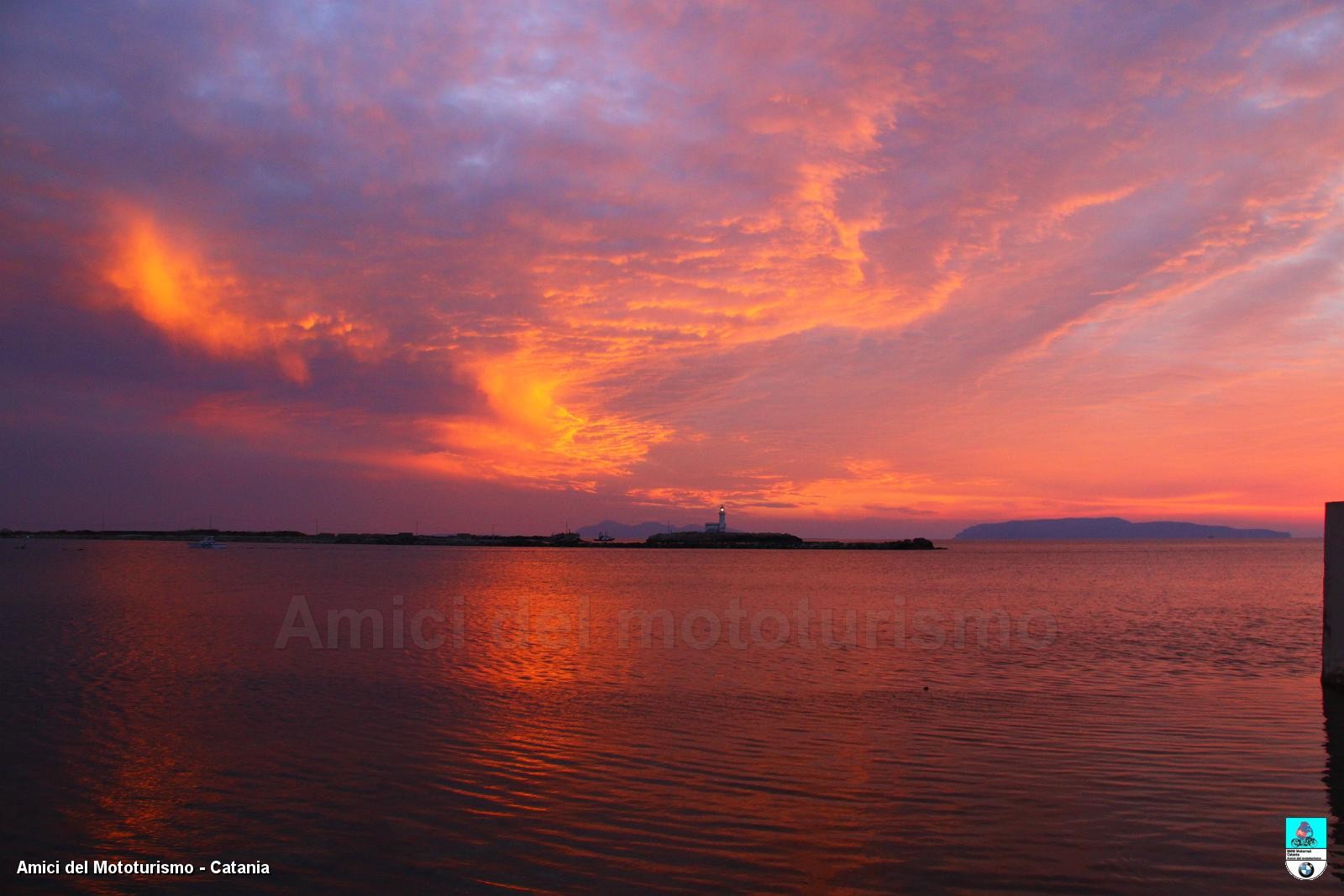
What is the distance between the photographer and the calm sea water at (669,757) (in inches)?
295

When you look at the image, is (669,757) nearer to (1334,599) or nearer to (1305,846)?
(1305,846)

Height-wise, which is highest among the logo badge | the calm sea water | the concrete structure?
the concrete structure

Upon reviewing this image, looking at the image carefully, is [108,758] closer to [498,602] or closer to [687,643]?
[687,643]

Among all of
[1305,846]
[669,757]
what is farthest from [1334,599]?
[669,757]

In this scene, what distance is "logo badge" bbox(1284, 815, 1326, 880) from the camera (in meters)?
7.29

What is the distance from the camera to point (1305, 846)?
7867 millimetres

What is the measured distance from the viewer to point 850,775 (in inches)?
400

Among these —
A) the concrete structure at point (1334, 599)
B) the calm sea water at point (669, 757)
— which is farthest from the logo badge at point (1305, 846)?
the concrete structure at point (1334, 599)

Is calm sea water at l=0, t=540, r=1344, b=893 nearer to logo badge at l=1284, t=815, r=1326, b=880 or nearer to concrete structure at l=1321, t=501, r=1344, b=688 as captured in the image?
logo badge at l=1284, t=815, r=1326, b=880

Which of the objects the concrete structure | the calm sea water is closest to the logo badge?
the calm sea water

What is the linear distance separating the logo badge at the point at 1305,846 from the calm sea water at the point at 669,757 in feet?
0.48

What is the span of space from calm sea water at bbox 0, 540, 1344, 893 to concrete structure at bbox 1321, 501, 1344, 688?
2.86 feet

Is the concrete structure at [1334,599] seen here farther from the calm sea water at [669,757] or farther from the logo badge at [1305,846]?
the logo badge at [1305,846]

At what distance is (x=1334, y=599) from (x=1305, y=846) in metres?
8.89
